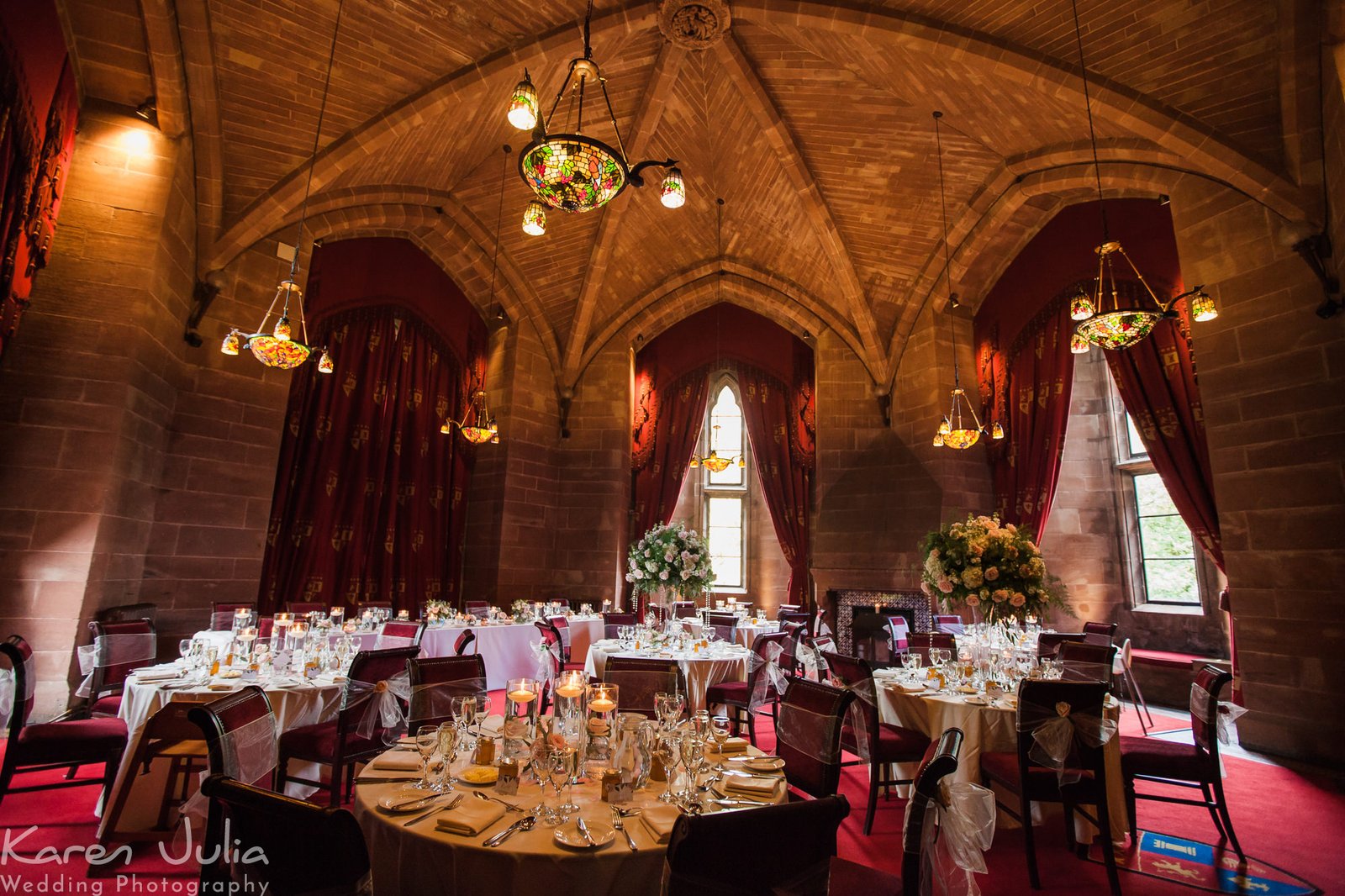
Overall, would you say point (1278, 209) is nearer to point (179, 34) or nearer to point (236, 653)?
point (236, 653)

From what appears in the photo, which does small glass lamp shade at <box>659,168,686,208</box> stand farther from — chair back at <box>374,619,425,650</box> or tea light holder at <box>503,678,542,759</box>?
chair back at <box>374,619,425,650</box>

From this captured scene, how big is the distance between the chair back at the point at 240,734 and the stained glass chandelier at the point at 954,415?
6495mm

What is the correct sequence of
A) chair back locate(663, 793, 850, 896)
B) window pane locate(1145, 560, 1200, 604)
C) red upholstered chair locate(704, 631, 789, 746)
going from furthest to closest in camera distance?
window pane locate(1145, 560, 1200, 604) < red upholstered chair locate(704, 631, 789, 746) < chair back locate(663, 793, 850, 896)

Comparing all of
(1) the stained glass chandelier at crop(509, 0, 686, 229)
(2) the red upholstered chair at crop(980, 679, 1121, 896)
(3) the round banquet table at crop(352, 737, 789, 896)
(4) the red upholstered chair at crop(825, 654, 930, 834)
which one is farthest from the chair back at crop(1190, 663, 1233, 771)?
(1) the stained glass chandelier at crop(509, 0, 686, 229)

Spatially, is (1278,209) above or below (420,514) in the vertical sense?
above

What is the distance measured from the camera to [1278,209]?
552 centimetres

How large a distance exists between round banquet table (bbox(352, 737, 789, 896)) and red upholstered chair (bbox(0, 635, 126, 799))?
9.08ft

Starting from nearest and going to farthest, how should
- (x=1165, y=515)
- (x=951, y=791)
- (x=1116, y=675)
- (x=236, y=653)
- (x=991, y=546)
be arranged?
1. (x=951, y=791)
2. (x=236, y=653)
3. (x=991, y=546)
4. (x=1116, y=675)
5. (x=1165, y=515)

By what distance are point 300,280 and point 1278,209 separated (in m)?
10.1

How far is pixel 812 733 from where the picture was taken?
9.04 feet

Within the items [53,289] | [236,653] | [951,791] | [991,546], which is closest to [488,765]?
[951,791]

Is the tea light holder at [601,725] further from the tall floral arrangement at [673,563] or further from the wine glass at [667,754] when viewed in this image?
the tall floral arrangement at [673,563]

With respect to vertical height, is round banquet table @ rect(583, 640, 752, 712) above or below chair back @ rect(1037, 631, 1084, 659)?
below

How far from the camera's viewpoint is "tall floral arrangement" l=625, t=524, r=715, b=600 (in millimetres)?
6449
